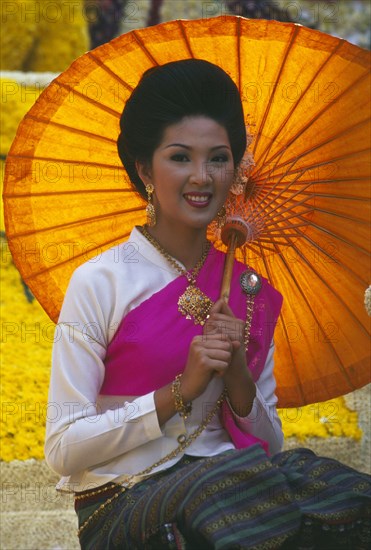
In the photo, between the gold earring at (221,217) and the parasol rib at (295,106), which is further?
the gold earring at (221,217)

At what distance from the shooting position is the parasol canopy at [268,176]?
9.70 ft

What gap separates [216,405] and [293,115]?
0.85 meters

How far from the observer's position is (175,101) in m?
2.82

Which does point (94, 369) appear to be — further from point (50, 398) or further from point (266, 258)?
point (266, 258)

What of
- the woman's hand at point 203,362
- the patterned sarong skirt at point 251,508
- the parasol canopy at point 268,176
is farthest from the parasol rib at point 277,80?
the patterned sarong skirt at point 251,508

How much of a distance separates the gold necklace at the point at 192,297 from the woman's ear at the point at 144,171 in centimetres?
15

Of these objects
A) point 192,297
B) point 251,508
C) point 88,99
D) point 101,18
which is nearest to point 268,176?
point 192,297

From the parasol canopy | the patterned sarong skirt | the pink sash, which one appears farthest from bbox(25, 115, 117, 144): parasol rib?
the patterned sarong skirt

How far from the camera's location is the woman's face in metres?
2.80

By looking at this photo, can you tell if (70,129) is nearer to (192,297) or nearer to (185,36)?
(185,36)

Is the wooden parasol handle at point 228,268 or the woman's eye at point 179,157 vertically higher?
the woman's eye at point 179,157

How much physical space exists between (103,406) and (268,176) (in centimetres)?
81

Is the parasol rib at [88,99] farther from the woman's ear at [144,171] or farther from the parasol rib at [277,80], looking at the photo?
the parasol rib at [277,80]

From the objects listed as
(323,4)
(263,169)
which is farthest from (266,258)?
(323,4)
